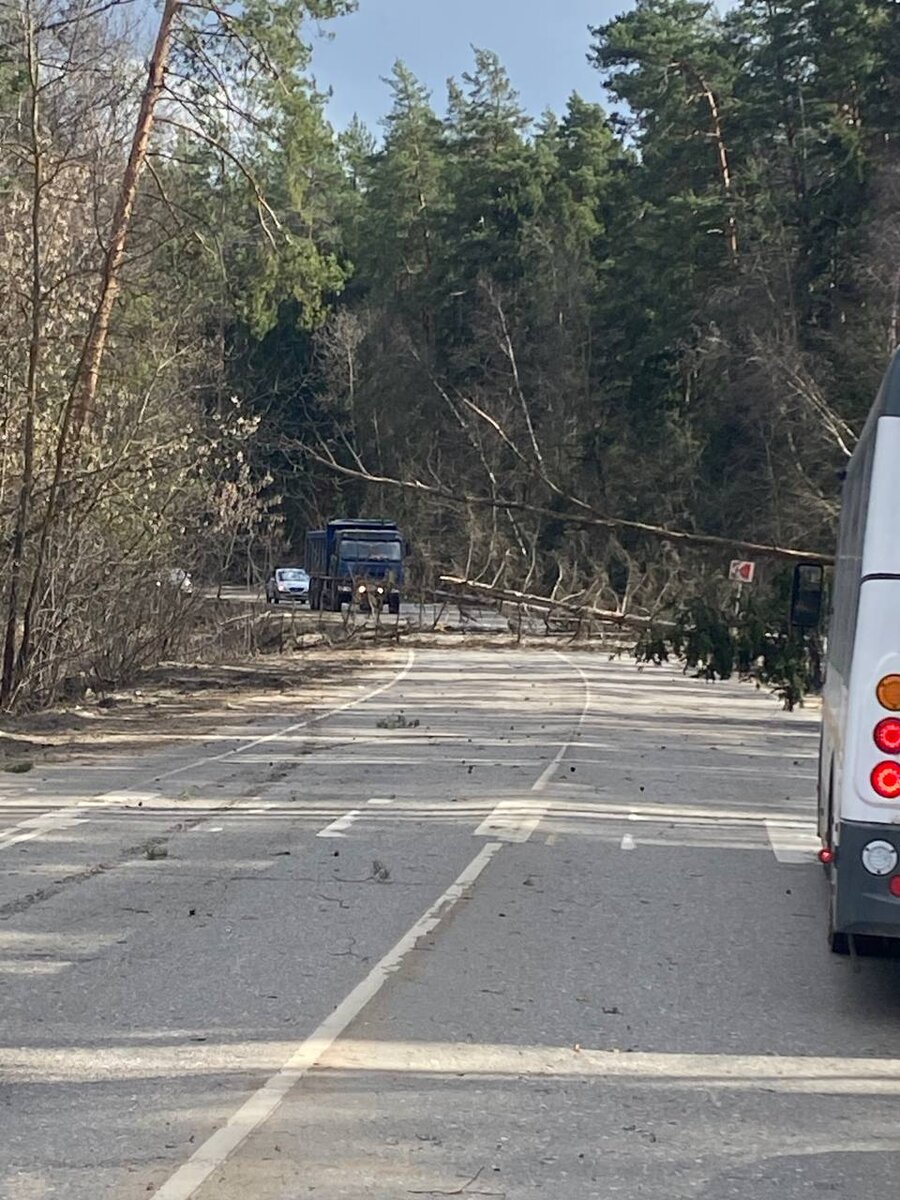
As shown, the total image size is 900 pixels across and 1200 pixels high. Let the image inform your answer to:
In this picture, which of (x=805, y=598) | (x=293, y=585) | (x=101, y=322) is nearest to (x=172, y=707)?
(x=101, y=322)

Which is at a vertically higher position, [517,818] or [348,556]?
[348,556]

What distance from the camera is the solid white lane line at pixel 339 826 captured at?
43.1 feet

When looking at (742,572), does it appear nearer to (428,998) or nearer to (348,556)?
(428,998)

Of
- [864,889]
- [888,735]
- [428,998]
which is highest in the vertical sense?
[888,735]

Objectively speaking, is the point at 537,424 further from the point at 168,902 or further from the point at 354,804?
the point at 168,902

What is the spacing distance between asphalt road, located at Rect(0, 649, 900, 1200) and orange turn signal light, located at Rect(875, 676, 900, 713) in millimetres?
1496

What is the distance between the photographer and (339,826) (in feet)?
44.7

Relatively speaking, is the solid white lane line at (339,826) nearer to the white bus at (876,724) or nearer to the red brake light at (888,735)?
the white bus at (876,724)

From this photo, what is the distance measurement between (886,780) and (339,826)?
22.5 ft

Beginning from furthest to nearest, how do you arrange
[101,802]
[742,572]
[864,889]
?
[742,572]
[101,802]
[864,889]

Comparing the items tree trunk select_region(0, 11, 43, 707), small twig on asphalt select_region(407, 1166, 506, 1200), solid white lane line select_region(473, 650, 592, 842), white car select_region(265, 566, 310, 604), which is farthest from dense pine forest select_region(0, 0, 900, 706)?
small twig on asphalt select_region(407, 1166, 506, 1200)

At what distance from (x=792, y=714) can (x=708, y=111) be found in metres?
36.7

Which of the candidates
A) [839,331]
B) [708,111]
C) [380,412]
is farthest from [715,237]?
[380,412]

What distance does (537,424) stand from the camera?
71250 millimetres
